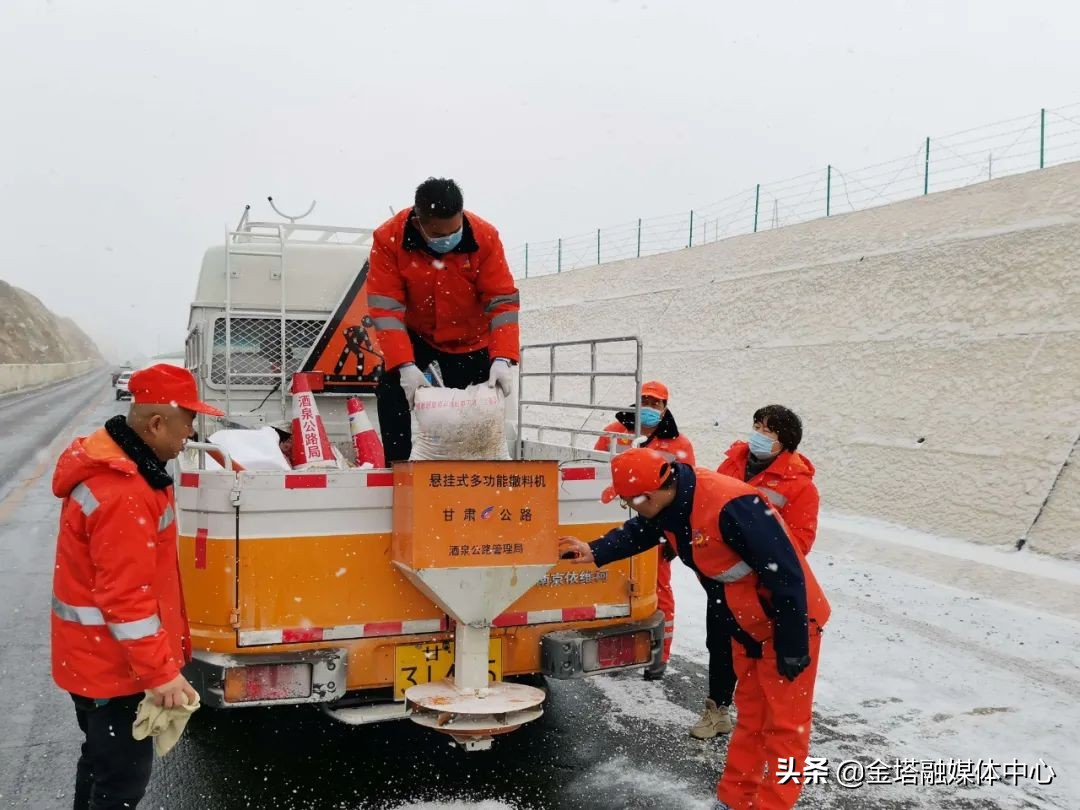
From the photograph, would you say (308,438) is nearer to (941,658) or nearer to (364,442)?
(364,442)

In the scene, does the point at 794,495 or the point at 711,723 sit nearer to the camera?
the point at 794,495

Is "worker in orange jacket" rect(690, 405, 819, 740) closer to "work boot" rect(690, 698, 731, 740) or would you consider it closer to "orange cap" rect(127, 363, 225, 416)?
"work boot" rect(690, 698, 731, 740)

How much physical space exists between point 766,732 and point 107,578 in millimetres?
2613

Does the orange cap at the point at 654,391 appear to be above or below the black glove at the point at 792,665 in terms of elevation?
above

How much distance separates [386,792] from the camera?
4.21 metres

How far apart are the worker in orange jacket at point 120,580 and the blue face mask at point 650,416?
3286 millimetres

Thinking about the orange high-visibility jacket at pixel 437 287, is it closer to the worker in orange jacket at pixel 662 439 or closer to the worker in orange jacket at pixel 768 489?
the worker in orange jacket at pixel 662 439

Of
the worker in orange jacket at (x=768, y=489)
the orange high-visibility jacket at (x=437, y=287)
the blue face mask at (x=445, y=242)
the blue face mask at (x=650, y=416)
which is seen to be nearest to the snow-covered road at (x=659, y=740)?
the worker in orange jacket at (x=768, y=489)

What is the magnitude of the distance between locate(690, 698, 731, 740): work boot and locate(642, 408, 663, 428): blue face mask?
177cm

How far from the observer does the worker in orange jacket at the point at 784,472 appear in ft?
15.1

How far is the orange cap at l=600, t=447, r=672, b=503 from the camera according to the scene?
3.56 meters

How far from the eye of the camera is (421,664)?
4086 mm

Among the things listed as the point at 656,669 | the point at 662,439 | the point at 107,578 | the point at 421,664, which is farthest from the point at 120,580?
the point at 662,439

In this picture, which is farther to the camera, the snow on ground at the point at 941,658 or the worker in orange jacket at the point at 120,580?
the snow on ground at the point at 941,658
